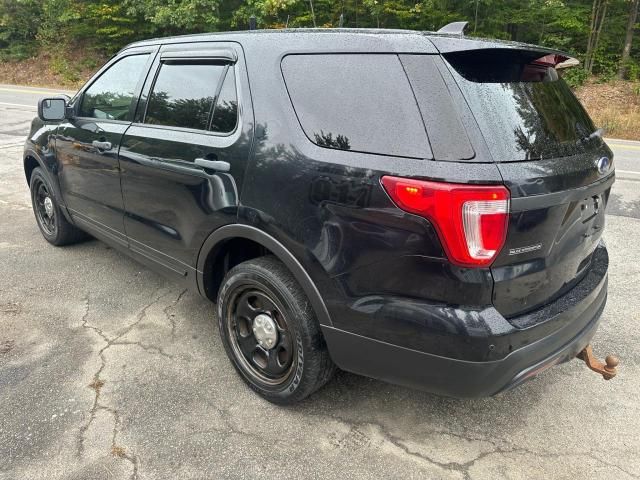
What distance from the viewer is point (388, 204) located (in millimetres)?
1929

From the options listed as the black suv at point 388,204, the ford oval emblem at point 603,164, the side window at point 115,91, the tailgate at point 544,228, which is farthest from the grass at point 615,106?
the side window at point 115,91

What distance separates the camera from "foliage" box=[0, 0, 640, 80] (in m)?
18.0

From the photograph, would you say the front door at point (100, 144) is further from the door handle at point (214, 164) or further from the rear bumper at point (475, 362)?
the rear bumper at point (475, 362)

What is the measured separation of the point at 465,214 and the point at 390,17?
19.6 meters

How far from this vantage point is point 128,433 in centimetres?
243

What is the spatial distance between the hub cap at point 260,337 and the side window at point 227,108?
33.9 inches

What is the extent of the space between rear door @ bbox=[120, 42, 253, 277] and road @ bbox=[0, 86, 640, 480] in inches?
24.2

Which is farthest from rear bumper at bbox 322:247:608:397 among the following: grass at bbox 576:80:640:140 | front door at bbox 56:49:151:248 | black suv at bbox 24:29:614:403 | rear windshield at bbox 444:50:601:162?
grass at bbox 576:80:640:140

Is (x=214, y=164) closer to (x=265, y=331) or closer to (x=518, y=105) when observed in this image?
(x=265, y=331)

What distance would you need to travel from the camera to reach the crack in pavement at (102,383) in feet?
7.55

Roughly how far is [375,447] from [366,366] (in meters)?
0.44

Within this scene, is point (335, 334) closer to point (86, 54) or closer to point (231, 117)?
point (231, 117)

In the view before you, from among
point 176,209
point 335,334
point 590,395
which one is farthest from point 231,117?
point 590,395

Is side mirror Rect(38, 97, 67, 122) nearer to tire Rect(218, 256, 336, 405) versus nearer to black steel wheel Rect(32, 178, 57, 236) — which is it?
black steel wheel Rect(32, 178, 57, 236)
